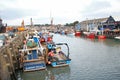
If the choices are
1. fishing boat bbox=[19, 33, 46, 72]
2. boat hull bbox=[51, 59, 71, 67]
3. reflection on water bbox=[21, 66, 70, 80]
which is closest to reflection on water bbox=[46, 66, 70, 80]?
reflection on water bbox=[21, 66, 70, 80]

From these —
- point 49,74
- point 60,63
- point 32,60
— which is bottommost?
point 49,74

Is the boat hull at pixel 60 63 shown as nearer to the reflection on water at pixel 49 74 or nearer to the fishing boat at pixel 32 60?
the reflection on water at pixel 49 74

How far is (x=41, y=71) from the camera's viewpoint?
28750 millimetres

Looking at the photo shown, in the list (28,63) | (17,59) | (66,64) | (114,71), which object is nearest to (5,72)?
(28,63)

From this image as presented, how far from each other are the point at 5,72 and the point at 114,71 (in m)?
14.2

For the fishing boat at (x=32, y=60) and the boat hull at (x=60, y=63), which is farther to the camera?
the boat hull at (x=60, y=63)

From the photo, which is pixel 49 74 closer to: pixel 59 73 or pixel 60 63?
pixel 59 73

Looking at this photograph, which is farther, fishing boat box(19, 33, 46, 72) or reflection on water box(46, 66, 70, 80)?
fishing boat box(19, 33, 46, 72)

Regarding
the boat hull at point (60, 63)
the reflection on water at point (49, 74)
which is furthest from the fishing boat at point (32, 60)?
the boat hull at point (60, 63)

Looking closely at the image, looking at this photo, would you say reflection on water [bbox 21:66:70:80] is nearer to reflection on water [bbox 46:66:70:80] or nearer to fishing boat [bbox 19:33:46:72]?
→ reflection on water [bbox 46:66:70:80]

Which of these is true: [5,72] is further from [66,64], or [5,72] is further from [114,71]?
[114,71]

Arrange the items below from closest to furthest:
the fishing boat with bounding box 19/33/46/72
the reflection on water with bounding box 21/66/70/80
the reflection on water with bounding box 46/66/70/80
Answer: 1. the reflection on water with bounding box 46/66/70/80
2. the reflection on water with bounding box 21/66/70/80
3. the fishing boat with bounding box 19/33/46/72

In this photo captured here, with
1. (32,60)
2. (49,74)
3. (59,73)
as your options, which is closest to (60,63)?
(59,73)

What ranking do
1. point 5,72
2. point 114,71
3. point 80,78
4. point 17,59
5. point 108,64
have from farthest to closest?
point 108,64
point 17,59
point 114,71
point 80,78
point 5,72
